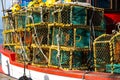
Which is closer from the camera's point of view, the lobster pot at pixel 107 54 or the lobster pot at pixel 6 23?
the lobster pot at pixel 107 54

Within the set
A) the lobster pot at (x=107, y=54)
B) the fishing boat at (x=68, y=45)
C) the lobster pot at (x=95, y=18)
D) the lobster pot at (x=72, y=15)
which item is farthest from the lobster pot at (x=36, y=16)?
the lobster pot at (x=107, y=54)

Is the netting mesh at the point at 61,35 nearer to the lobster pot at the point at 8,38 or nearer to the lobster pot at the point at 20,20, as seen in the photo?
the lobster pot at the point at 20,20

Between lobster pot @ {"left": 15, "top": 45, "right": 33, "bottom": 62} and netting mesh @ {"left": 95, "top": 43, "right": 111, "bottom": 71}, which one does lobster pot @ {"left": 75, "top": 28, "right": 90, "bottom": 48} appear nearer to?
netting mesh @ {"left": 95, "top": 43, "right": 111, "bottom": 71}

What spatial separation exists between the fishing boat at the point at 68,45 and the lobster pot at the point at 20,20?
1.76ft

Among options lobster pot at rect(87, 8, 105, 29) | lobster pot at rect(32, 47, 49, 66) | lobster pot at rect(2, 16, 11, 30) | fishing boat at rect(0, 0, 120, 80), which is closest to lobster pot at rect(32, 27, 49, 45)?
fishing boat at rect(0, 0, 120, 80)

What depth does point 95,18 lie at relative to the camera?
9.49 m

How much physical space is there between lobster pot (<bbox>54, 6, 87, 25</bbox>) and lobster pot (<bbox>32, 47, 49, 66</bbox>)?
1.09 metres

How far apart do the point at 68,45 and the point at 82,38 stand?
0.39 metres

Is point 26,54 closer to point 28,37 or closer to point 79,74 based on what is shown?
point 28,37

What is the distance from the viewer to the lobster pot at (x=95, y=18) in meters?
9.26

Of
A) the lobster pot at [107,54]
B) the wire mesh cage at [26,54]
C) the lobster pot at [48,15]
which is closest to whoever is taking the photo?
the lobster pot at [107,54]

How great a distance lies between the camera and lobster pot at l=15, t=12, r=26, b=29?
11.4 metres

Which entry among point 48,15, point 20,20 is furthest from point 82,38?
point 20,20

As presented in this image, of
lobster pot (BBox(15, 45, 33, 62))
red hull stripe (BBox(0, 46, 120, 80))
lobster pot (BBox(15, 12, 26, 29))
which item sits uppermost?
lobster pot (BBox(15, 12, 26, 29))
